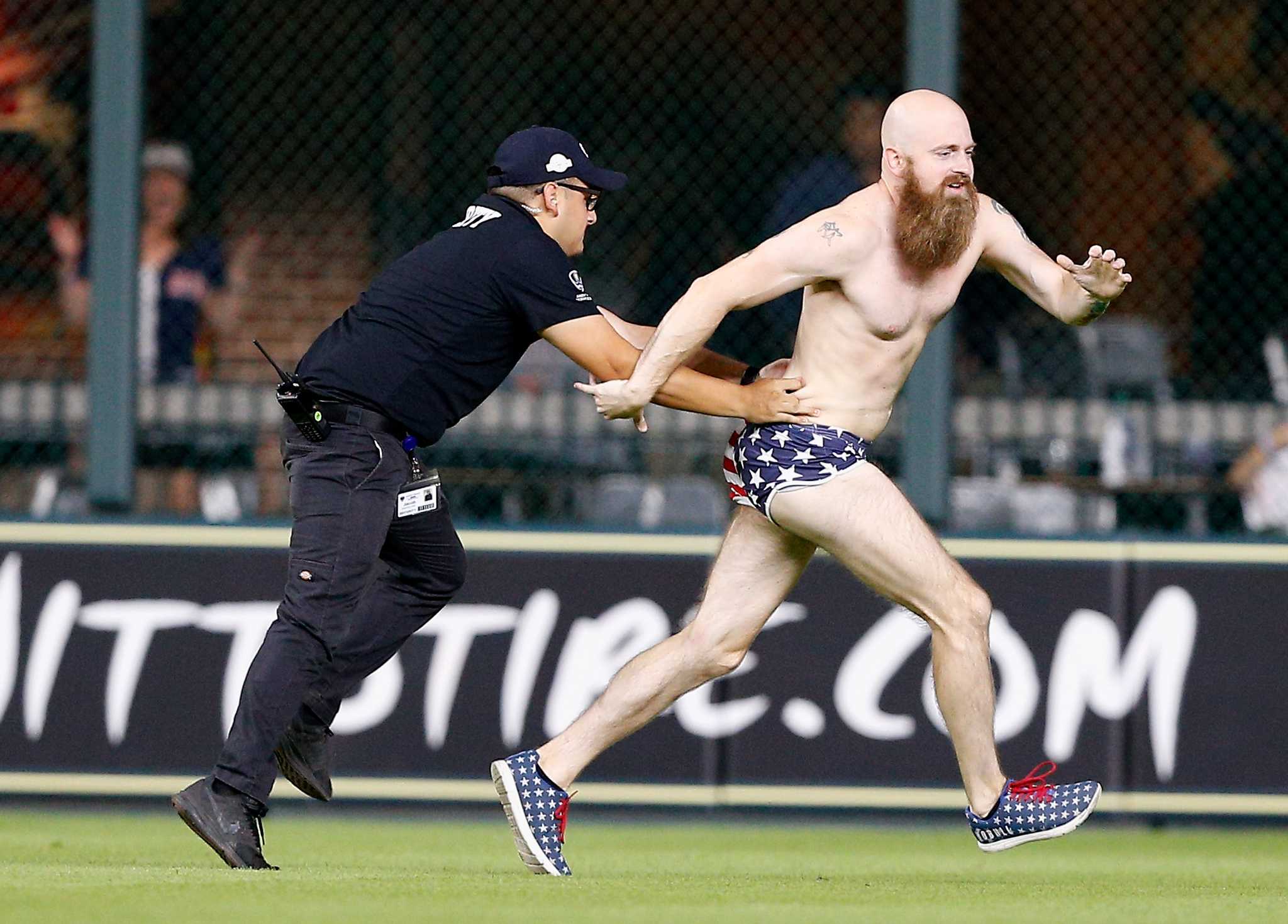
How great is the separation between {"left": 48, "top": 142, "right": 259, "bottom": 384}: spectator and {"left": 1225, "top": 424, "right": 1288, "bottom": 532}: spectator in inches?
161

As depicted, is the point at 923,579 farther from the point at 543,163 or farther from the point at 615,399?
the point at 543,163

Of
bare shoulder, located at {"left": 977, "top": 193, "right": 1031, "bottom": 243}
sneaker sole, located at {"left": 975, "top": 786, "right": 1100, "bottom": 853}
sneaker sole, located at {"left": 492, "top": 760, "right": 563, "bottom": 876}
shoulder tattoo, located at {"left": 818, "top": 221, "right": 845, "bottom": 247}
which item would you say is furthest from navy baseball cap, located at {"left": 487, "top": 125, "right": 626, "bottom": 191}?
sneaker sole, located at {"left": 975, "top": 786, "right": 1100, "bottom": 853}

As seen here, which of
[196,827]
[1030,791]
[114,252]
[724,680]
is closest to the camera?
[196,827]

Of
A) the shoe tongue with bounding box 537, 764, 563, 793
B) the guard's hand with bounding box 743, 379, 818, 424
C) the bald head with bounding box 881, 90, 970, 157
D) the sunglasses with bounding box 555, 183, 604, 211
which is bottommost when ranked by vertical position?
the shoe tongue with bounding box 537, 764, 563, 793

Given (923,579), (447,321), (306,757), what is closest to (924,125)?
(923,579)

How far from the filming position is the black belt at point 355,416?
5.46 m

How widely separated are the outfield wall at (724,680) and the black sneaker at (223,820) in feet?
7.46

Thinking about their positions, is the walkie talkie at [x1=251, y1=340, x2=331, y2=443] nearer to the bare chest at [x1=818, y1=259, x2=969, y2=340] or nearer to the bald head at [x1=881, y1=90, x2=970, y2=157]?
the bare chest at [x1=818, y1=259, x2=969, y2=340]

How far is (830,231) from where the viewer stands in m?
5.23

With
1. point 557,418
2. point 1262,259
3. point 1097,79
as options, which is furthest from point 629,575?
point 1097,79

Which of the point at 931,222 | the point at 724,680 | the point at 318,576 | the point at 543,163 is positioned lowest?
the point at 724,680

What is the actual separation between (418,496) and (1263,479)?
13.7ft

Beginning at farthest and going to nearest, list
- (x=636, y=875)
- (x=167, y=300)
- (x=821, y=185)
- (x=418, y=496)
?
(x=821, y=185) < (x=167, y=300) < (x=636, y=875) < (x=418, y=496)

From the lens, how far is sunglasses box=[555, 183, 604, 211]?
5625 mm
